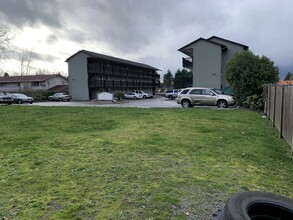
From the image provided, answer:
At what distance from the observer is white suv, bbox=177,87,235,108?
19.1 meters

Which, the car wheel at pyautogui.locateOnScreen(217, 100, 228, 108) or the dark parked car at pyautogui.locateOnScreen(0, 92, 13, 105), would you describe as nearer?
the car wheel at pyautogui.locateOnScreen(217, 100, 228, 108)

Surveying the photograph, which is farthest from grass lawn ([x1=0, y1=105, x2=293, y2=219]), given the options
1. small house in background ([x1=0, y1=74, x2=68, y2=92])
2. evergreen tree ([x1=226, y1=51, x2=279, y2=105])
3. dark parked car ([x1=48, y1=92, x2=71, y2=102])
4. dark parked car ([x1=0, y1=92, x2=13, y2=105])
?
small house in background ([x1=0, y1=74, x2=68, y2=92])

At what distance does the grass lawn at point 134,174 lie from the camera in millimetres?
3186

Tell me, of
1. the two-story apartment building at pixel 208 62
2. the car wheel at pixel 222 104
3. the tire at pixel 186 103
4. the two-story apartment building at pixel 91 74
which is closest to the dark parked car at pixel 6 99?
the two-story apartment building at pixel 91 74

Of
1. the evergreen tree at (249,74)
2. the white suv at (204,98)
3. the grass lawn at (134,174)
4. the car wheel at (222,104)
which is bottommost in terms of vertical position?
the grass lawn at (134,174)

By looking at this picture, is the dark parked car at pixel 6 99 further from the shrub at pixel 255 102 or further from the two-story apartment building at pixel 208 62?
the shrub at pixel 255 102

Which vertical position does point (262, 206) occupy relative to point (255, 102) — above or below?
below

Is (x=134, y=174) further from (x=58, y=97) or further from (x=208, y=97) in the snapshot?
(x=58, y=97)

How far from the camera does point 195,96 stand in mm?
19828

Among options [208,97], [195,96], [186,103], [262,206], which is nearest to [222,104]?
[208,97]

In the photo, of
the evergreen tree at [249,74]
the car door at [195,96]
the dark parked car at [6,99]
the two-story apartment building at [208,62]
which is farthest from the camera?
the dark parked car at [6,99]

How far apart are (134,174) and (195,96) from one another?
16.2 meters

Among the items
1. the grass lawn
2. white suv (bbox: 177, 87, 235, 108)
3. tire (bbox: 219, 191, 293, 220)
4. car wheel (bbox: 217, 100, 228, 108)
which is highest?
white suv (bbox: 177, 87, 235, 108)

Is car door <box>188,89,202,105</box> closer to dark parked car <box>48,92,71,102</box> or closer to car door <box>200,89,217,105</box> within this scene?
car door <box>200,89,217,105</box>
